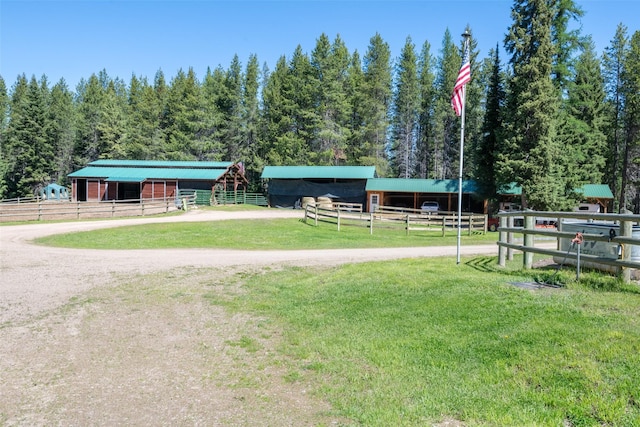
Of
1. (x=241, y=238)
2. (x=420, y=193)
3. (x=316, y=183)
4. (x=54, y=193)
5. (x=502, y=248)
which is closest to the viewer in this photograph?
(x=502, y=248)

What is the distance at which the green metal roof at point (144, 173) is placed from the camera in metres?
45.0

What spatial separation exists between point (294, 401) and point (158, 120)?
7253cm

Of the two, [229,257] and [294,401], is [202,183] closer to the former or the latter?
[229,257]

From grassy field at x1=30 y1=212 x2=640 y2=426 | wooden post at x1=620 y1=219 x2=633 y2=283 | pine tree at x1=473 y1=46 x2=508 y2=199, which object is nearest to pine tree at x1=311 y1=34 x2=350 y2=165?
pine tree at x1=473 y1=46 x2=508 y2=199

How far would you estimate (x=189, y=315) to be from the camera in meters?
7.09

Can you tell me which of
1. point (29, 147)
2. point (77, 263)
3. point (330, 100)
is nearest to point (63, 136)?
point (29, 147)

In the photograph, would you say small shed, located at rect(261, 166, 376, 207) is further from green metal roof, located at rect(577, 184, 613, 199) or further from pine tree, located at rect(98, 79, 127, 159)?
pine tree, located at rect(98, 79, 127, 159)

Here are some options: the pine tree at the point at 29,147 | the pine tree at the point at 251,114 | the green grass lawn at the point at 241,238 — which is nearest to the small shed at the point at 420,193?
the green grass lawn at the point at 241,238

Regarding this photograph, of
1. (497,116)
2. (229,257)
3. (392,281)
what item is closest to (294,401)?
(392,281)

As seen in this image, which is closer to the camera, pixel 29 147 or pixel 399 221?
pixel 399 221

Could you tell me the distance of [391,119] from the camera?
204ft

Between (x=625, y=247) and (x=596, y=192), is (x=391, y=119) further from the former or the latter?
(x=625, y=247)

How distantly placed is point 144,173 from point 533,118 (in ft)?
119

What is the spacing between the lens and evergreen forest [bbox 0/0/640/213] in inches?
1237
